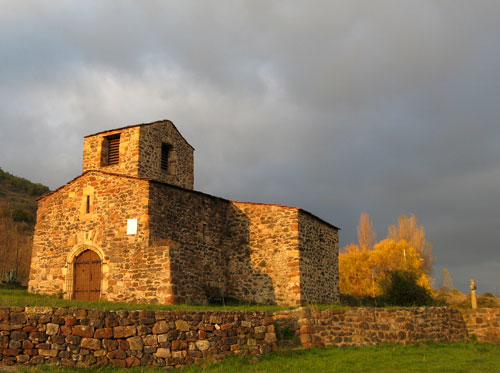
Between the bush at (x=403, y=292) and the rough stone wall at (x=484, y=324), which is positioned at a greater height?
the bush at (x=403, y=292)

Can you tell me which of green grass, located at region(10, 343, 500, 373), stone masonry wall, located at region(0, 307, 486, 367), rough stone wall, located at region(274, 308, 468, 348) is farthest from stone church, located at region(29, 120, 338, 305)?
green grass, located at region(10, 343, 500, 373)

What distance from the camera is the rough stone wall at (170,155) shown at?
24.6 m

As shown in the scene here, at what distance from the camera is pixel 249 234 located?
22.4m

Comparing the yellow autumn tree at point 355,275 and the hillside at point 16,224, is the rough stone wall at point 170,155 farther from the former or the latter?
the yellow autumn tree at point 355,275

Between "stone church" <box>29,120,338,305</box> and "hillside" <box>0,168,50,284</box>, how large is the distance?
203 inches

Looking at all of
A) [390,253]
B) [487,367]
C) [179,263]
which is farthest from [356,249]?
[487,367]

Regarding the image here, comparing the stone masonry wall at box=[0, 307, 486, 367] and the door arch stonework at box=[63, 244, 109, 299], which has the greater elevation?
the door arch stonework at box=[63, 244, 109, 299]

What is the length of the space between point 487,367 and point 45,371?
11.0m

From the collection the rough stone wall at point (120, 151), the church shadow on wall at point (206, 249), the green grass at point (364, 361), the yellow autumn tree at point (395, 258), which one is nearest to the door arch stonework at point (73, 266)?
the church shadow on wall at point (206, 249)

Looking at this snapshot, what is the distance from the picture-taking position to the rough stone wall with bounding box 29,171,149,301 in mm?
18531

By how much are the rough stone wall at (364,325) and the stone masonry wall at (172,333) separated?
0.10 feet

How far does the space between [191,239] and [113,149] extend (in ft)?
26.9

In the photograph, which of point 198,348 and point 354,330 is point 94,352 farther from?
point 354,330

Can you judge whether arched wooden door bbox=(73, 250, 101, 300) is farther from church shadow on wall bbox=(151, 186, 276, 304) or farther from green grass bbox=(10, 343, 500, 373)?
green grass bbox=(10, 343, 500, 373)
